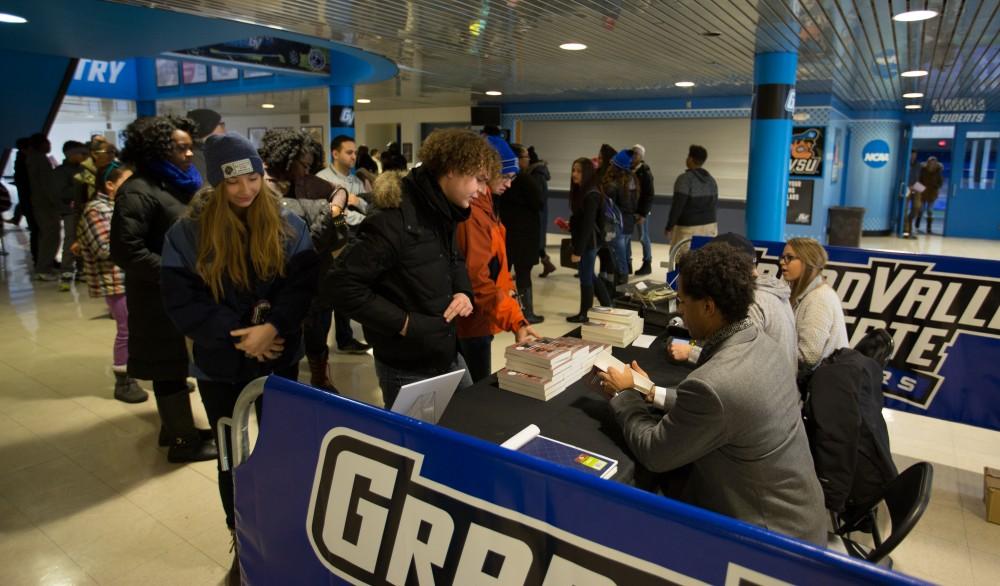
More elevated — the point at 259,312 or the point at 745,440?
the point at 259,312

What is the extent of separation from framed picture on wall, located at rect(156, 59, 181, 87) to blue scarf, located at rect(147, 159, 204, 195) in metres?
10.8

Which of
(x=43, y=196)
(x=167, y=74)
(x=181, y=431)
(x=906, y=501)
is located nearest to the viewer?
(x=906, y=501)

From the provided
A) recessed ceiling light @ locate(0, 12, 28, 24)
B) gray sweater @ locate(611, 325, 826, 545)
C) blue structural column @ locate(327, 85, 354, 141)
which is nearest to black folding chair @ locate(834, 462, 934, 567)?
gray sweater @ locate(611, 325, 826, 545)

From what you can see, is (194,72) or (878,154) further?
(878,154)

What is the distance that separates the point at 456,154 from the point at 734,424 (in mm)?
1206

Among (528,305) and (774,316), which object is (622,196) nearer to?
(528,305)

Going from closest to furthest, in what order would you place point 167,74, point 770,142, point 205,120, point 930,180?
point 205,120 → point 770,142 → point 167,74 → point 930,180

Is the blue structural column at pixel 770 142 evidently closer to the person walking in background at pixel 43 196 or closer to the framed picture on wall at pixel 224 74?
the person walking in background at pixel 43 196

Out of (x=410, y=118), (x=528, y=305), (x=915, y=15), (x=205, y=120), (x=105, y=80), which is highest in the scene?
(x=410, y=118)

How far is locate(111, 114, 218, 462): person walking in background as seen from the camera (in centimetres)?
279

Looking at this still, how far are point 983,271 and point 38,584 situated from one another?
4.47m

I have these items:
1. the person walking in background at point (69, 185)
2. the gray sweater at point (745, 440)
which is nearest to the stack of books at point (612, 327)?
the gray sweater at point (745, 440)

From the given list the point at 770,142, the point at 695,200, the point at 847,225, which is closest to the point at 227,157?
the point at 770,142

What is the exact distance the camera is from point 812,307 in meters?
2.78
